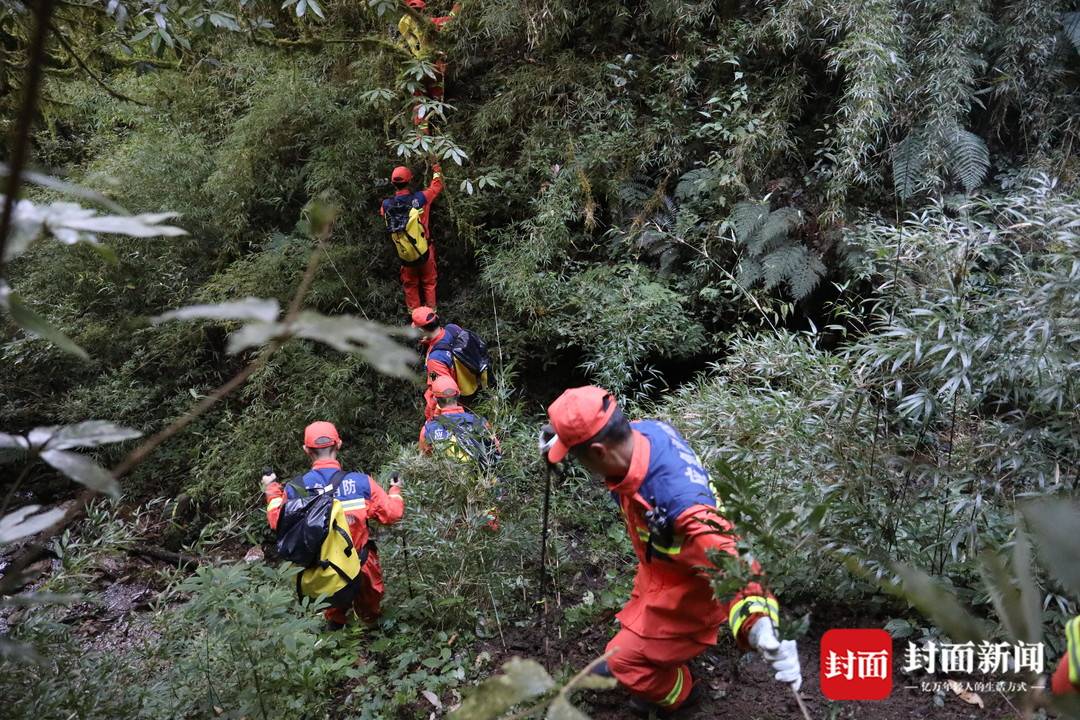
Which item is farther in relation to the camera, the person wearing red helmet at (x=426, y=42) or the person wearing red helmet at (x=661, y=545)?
the person wearing red helmet at (x=426, y=42)

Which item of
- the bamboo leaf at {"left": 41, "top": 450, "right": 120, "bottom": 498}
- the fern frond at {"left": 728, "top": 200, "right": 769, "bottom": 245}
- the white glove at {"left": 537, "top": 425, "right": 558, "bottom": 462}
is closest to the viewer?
the bamboo leaf at {"left": 41, "top": 450, "right": 120, "bottom": 498}

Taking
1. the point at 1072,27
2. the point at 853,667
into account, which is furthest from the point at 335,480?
the point at 1072,27

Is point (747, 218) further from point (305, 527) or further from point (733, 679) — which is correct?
point (305, 527)

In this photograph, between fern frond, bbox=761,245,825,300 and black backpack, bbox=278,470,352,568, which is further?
fern frond, bbox=761,245,825,300

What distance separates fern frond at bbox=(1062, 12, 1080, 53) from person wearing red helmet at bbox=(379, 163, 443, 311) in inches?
221

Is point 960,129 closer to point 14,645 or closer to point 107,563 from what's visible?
point 14,645

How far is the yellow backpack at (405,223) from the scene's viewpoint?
672 centimetres

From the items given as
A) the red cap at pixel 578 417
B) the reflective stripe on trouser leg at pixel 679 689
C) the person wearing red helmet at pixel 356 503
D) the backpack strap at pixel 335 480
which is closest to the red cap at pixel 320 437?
the person wearing red helmet at pixel 356 503

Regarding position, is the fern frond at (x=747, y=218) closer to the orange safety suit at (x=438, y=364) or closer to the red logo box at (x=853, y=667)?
the orange safety suit at (x=438, y=364)

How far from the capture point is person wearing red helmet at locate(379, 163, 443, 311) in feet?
22.2

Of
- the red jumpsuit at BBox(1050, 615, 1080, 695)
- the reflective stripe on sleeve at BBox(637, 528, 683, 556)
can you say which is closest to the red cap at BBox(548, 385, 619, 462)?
the reflective stripe on sleeve at BBox(637, 528, 683, 556)

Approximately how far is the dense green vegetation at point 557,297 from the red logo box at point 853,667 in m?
0.32

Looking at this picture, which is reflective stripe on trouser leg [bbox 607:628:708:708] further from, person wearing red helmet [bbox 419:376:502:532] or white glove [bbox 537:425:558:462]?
person wearing red helmet [bbox 419:376:502:532]

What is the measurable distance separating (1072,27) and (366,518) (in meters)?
6.61
